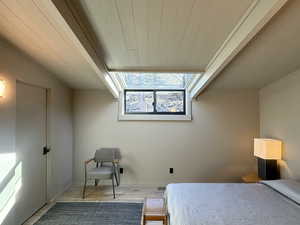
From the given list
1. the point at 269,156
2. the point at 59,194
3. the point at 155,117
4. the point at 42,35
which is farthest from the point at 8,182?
the point at 269,156

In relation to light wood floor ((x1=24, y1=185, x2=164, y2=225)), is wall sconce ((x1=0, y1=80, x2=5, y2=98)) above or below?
above

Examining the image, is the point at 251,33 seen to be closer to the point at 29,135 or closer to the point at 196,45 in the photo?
the point at 196,45

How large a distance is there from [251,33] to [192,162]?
287 cm

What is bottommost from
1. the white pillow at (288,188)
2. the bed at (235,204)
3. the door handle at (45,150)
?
the bed at (235,204)

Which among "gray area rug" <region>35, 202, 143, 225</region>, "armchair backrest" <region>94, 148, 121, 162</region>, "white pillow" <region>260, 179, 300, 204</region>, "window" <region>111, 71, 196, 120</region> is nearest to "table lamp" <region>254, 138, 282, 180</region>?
"white pillow" <region>260, 179, 300, 204</region>

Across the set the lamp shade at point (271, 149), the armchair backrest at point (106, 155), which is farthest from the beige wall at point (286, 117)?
the armchair backrest at point (106, 155)

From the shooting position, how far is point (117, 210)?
112 inches

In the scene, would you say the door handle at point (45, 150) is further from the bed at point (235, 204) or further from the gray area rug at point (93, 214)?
the bed at point (235, 204)

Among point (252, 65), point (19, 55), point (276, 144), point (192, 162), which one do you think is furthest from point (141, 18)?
point (192, 162)

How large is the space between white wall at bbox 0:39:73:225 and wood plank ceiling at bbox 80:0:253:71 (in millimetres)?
1050

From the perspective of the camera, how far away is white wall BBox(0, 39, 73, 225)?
82.4 inches

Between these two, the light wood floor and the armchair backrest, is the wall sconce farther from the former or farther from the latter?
the armchair backrest

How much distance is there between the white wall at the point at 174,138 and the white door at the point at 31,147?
1.00 m

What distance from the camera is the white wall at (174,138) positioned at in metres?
3.87
